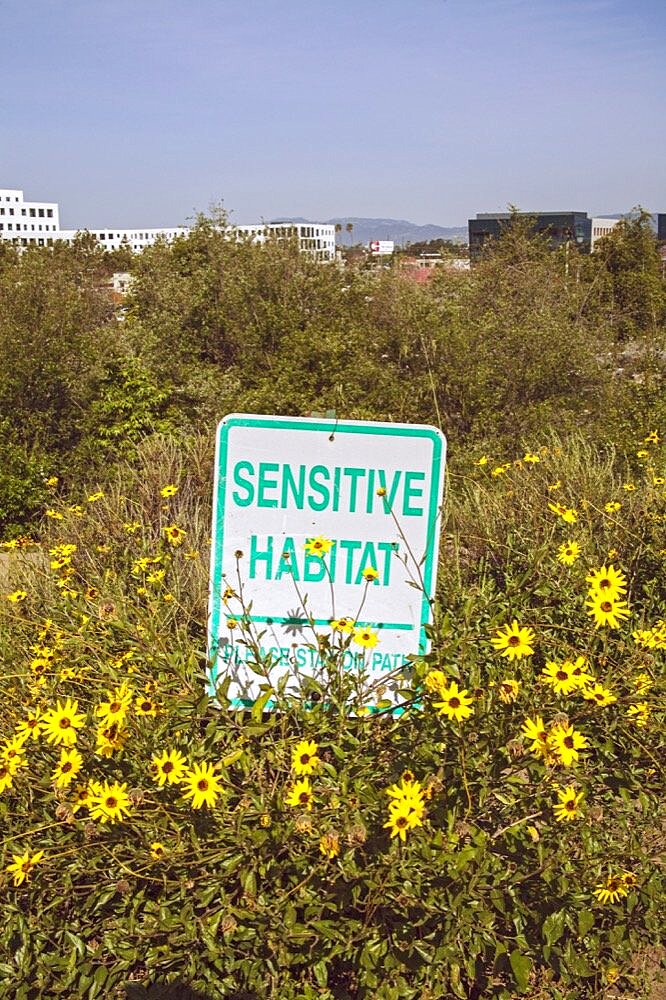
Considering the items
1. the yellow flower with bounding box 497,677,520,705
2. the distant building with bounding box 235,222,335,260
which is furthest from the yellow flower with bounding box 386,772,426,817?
the distant building with bounding box 235,222,335,260

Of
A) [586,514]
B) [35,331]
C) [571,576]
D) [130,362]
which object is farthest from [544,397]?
[571,576]

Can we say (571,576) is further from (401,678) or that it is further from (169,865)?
(169,865)

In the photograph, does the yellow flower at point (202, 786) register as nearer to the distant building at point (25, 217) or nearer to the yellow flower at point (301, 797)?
the yellow flower at point (301, 797)

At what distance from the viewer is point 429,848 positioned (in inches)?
70.4

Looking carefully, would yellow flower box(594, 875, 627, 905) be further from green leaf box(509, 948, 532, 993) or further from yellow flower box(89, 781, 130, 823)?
yellow flower box(89, 781, 130, 823)

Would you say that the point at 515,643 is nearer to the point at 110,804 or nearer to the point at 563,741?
the point at 563,741

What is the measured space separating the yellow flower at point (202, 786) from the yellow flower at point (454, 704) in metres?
0.47

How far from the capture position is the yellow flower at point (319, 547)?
224 cm

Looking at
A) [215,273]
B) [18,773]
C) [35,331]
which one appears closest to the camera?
[18,773]

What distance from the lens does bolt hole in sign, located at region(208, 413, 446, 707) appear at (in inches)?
90.8

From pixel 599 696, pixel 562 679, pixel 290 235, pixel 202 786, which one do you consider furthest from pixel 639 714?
pixel 290 235

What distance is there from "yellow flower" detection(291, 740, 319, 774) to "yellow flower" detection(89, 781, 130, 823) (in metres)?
0.33

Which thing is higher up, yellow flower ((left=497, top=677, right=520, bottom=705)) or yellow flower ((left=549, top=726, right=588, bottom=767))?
yellow flower ((left=497, top=677, right=520, bottom=705))

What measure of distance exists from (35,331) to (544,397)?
223 inches
